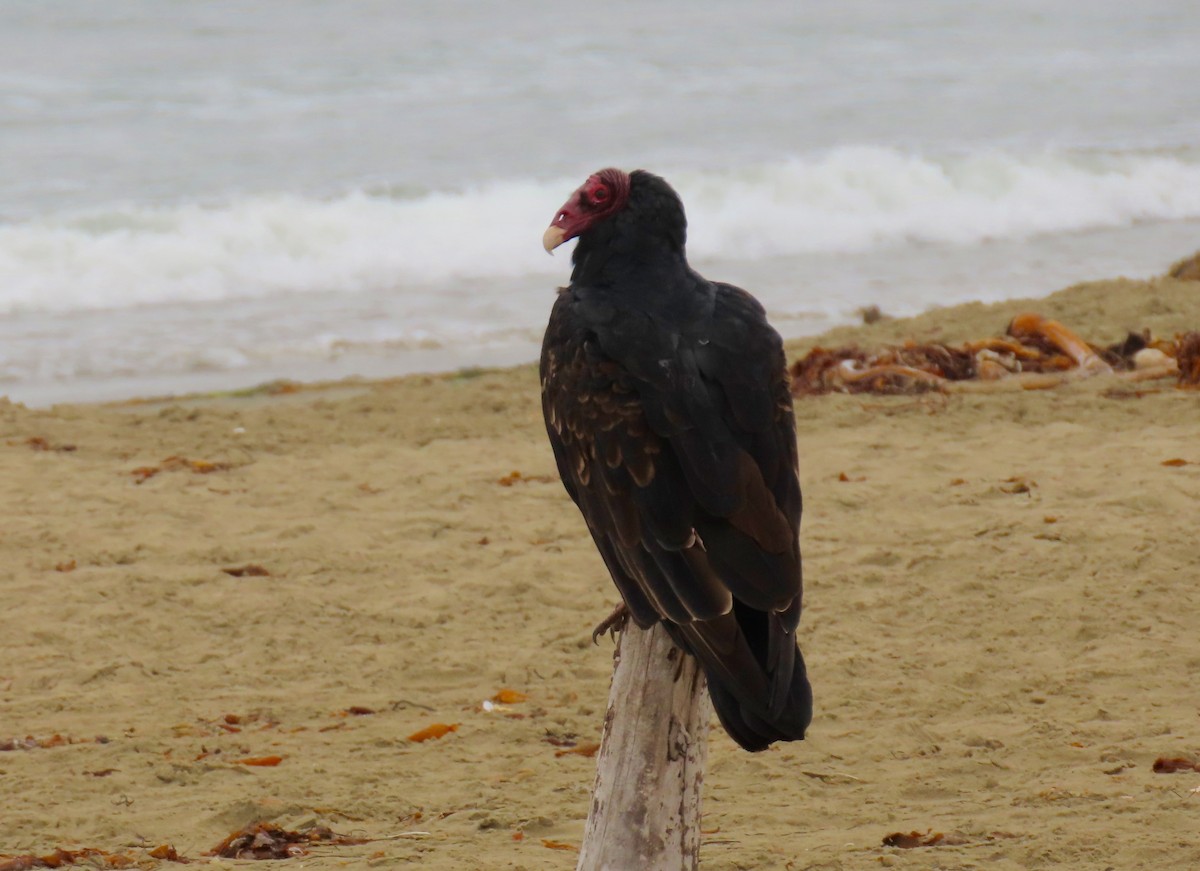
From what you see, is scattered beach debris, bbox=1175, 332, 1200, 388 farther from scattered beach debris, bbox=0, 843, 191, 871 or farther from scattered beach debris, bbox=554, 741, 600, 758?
scattered beach debris, bbox=0, 843, 191, 871

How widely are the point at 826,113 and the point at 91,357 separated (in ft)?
48.2

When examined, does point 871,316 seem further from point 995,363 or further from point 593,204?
point 593,204

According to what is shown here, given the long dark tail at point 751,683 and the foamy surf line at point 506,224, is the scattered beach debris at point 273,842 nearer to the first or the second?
the long dark tail at point 751,683

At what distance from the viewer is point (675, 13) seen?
2948 centimetres

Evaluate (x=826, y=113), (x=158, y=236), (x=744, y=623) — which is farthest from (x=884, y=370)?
(x=826, y=113)

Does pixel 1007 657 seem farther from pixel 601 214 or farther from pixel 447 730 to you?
pixel 601 214

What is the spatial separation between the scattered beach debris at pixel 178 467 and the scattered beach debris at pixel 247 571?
1485 millimetres

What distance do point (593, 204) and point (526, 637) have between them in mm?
2211

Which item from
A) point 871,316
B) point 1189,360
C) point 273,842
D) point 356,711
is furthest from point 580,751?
point 871,316

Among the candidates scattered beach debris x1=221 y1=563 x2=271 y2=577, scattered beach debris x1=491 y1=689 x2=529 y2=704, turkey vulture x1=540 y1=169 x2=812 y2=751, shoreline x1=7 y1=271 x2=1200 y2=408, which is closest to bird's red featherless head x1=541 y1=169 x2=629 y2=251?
turkey vulture x1=540 y1=169 x2=812 y2=751

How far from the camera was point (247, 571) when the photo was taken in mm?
5773

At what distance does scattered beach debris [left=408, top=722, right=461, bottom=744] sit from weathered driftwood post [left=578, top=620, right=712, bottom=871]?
5.32 ft

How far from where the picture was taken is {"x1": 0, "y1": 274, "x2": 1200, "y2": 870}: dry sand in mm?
3641

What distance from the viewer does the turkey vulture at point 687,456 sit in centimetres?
251
